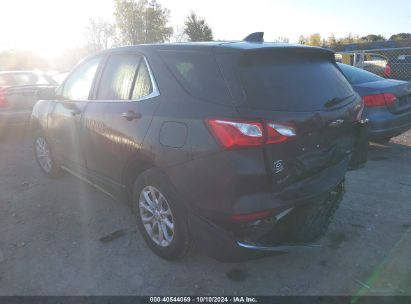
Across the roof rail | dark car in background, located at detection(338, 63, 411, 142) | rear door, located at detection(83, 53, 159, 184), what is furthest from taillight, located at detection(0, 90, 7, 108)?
dark car in background, located at detection(338, 63, 411, 142)

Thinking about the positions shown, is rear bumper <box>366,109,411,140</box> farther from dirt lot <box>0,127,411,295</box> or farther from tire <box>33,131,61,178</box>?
tire <box>33,131,61,178</box>

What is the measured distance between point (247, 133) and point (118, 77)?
5.87 feet

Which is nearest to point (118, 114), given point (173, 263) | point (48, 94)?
point (173, 263)

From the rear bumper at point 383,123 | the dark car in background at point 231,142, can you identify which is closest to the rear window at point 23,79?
the dark car in background at point 231,142

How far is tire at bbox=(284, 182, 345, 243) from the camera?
279cm

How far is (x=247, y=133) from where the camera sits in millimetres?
2510

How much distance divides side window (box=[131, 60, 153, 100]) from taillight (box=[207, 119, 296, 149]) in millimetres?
954

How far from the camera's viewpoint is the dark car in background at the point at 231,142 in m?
2.57

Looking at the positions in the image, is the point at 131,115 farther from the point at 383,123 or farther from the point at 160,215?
the point at 383,123

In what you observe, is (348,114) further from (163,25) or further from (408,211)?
(163,25)

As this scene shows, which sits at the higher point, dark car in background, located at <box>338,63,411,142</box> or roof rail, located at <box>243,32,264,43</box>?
roof rail, located at <box>243,32,264,43</box>

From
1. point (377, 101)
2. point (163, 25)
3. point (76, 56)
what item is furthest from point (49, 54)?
point (377, 101)

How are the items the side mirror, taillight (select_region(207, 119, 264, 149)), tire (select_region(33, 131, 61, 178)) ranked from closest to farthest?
taillight (select_region(207, 119, 264, 149)), the side mirror, tire (select_region(33, 131, 61, 178))

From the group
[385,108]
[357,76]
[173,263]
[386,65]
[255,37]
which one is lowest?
[173,263]
